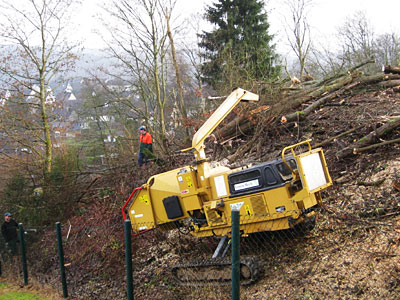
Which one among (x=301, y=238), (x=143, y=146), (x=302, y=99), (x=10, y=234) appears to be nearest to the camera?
(x=301, y=238)

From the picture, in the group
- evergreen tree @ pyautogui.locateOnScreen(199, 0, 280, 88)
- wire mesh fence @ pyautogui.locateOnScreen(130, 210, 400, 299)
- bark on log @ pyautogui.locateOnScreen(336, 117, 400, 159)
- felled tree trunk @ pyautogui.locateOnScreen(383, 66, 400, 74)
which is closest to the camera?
wire mesh fence @ pyautogui.locateOnScreen(130, 210, 400, 299)

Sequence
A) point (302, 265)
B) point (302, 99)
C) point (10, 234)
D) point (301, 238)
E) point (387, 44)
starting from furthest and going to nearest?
point (387, 44) < point (302, 99) < point (10, 234) < point (301, 238) < point (302, 265)

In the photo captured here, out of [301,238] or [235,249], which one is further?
[301,238]

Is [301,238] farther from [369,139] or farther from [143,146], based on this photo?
[143,146]

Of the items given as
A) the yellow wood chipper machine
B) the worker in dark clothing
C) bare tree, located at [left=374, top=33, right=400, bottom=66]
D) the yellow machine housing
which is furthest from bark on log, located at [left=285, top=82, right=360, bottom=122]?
bare tree, located at [left=374, top=33, right=400, bottom=66]

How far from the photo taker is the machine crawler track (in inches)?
235

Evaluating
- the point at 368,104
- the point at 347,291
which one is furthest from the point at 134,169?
the point at 347,291

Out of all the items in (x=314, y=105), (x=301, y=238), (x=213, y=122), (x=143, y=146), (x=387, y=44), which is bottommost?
(x=301, y=238)

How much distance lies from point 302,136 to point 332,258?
5.95m

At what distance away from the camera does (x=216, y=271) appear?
6.44 meters

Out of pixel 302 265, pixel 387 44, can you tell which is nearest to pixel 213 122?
pixel 302 265

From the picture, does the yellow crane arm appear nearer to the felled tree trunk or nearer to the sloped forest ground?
the sloped forest ground

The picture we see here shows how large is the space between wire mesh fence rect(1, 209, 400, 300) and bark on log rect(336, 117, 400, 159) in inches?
89.2

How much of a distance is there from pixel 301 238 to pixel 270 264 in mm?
835
